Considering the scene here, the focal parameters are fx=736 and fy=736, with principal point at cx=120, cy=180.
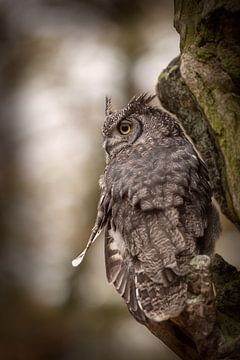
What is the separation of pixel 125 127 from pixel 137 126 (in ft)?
0.35

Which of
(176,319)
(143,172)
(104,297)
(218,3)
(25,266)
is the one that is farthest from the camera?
(25,266)

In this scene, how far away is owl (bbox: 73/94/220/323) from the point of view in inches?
145

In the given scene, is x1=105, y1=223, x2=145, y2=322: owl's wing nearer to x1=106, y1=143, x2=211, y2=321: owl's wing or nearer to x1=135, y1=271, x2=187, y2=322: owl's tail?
x1=106, y1=143, x2=211, y2=321: owl's wing

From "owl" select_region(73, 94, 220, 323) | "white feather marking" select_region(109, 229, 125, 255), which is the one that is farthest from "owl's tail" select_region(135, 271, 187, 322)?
"white feather marking" select_region(109, 229, 125, 255)

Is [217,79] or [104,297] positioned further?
[104,297]

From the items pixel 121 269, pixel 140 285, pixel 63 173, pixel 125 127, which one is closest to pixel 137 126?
pixel 125 127

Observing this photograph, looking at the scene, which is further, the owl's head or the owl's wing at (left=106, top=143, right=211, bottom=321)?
the owl's head

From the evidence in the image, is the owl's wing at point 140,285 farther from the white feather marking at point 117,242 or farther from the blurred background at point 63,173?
the blurred background at point 63,173

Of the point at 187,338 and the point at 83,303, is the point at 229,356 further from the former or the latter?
the point at 83,303

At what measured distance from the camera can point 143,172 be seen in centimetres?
418

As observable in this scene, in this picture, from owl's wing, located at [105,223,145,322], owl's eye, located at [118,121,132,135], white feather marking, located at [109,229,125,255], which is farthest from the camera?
owl's eye, located at [118,121,132,135]

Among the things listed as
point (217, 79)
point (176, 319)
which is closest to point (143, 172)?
point (217, 79)

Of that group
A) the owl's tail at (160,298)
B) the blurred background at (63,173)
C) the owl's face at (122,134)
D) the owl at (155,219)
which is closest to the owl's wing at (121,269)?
the owl at (155,219)

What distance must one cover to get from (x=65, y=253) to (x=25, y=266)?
2.22 feet
